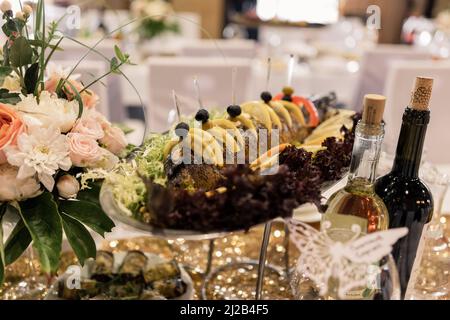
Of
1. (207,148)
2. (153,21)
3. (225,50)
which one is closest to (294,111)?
(207,148)

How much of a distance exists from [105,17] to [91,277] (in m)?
4.10

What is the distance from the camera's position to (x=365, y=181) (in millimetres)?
735

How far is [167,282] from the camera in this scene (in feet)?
2.97

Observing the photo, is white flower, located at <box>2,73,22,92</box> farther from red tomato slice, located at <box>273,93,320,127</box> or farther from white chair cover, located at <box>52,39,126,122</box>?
white chair cover, located at <box>52,39,126,122</box>

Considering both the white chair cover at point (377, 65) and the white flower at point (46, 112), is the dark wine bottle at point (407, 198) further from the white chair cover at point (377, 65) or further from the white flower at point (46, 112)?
the white chair cover at point (377, 65)

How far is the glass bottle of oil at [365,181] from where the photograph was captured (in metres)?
0.68

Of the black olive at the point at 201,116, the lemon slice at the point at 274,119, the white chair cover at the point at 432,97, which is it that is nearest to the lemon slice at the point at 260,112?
the lemon slice at the point at 274,119

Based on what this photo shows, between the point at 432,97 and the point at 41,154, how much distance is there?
2.24 meters

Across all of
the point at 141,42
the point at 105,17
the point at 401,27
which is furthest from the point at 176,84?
the point at 401,27

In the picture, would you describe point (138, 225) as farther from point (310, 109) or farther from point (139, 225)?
point (310, 109)

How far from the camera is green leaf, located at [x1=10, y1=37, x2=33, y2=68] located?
76cm

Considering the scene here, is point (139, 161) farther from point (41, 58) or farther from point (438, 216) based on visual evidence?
point (438, 216)

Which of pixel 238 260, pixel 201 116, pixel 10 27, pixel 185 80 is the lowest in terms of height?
pixel 238 260
